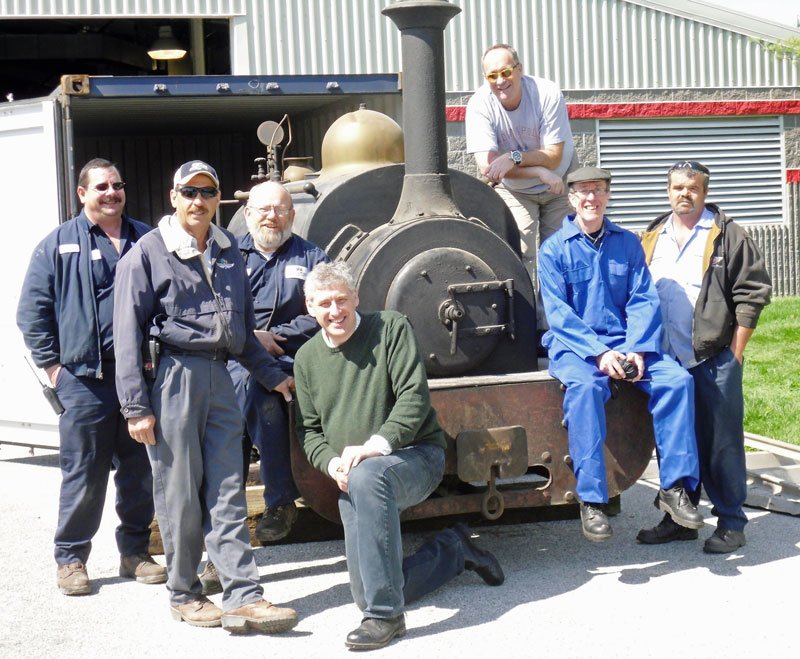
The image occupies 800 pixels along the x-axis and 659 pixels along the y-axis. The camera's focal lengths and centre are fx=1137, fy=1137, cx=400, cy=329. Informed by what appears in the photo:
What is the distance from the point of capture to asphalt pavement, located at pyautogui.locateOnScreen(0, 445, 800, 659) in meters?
4.11

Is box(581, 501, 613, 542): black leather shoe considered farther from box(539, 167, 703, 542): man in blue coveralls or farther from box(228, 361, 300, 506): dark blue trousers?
box(228, 361, 300, 506): dark blue trousers

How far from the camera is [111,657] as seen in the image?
4.10 metres

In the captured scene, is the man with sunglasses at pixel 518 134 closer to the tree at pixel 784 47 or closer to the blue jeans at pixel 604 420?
the blue jeans at pixel 604 420

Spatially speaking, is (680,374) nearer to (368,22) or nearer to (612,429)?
(612,429)

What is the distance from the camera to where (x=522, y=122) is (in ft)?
20.2

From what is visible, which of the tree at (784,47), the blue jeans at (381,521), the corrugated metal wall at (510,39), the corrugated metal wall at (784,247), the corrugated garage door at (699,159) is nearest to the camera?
the blue jeans at (381,521)

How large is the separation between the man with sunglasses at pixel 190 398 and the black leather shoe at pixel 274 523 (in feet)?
1.87

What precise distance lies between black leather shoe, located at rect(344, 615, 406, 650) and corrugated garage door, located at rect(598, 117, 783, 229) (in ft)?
34.3

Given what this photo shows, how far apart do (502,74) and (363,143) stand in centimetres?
95

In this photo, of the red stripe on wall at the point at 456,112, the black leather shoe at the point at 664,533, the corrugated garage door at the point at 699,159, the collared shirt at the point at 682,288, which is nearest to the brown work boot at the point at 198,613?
the black leather shoe at the point at 664,533

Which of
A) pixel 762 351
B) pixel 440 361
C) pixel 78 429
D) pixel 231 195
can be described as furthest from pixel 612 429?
pixel 231 195

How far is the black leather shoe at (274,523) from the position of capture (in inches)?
201

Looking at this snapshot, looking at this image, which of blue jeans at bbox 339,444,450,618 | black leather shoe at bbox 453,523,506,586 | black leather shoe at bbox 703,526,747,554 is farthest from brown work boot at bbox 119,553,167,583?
black leather shoe at bbox 703,526,747,554

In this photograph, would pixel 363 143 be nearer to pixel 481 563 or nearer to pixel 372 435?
pixel 372 435
